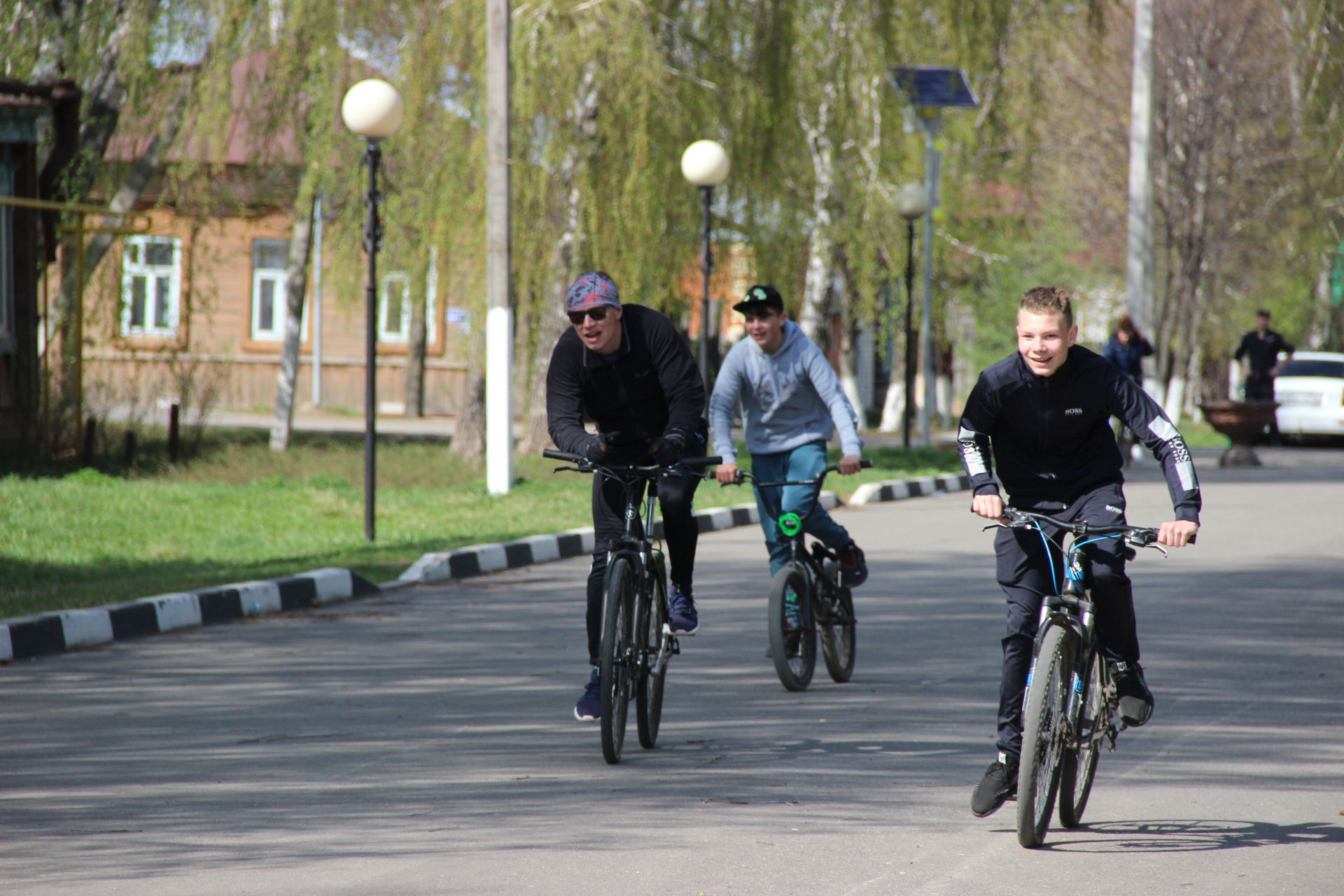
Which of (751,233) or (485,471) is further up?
(751,233)

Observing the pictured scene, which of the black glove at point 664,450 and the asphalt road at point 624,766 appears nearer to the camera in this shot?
the asphalt road at point 624,766

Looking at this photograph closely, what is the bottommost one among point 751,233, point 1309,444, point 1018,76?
point 1309,444

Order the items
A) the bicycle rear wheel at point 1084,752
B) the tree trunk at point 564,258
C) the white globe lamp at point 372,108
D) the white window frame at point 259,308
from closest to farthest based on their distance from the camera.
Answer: the bicycle rear wheel at point 1084,752 < the white globe lamp at point 372,108 < the tree trunk at point 564,258 < the white window frame at point 259,308

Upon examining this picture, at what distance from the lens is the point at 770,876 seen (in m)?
4.75

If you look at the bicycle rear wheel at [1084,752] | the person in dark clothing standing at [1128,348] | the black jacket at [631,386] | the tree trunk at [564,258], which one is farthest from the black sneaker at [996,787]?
the person in dark clothing standing at [1128,348]

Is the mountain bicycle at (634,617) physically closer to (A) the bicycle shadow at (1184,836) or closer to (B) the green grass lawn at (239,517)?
(A) the bicycle shadow at (1184,836)

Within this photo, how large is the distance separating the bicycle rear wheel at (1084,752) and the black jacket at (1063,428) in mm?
563

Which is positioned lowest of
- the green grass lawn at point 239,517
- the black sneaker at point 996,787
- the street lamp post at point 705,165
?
the green grass lawn at point 239,517

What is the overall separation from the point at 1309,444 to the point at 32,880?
103ft

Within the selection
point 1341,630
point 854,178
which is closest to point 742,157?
point 854,178

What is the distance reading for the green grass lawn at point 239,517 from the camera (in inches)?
463

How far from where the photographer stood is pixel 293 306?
2527cm

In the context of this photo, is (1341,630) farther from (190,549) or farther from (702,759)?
(190,549)

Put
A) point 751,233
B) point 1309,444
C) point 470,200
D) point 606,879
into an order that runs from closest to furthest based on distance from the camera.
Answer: point 606,879 < point 470,200 < point 751,233 < point 1309,444
